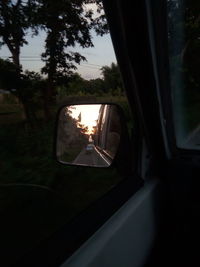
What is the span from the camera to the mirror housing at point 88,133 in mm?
1975

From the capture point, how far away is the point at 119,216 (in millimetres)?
1693

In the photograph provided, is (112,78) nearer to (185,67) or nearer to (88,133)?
(88,133)

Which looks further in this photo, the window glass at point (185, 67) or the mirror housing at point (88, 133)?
the window glass at point (185, 67)

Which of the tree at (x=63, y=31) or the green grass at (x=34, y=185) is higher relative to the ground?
the tree at (x=63, y=31)

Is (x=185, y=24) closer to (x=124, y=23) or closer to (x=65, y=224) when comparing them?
(x=124, y=23)

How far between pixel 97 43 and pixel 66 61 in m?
0.23

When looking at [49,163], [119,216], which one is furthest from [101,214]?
[49,163]

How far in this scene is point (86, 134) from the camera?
203 cm

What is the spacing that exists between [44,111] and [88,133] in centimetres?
34

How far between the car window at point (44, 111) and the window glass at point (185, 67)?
374 millimetres

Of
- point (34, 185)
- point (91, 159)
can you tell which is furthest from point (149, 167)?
point (34, 185)

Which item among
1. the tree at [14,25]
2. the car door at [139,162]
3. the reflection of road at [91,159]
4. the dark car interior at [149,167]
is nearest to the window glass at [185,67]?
the dark car interior at [149,167]

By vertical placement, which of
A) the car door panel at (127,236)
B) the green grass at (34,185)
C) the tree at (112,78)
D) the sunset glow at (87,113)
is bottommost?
the car door panel at (127,236)

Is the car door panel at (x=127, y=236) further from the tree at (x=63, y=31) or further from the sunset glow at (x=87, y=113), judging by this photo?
the tree at (x=63, y=31)
